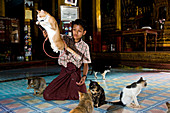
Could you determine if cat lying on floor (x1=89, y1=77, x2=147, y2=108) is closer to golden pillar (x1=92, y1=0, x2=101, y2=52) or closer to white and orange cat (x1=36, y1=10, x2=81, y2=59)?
white and orange cat (x1=36, y1=10, x2=81, y2=59)

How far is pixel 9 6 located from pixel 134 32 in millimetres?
13315

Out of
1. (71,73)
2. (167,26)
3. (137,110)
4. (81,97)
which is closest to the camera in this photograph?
(81,97)

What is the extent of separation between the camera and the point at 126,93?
2721mm

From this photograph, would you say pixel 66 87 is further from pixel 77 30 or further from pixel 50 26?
pixel 50 26

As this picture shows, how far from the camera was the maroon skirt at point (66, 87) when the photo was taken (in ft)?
10.5

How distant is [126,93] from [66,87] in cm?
118

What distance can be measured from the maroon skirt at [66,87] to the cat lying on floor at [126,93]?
44 cm

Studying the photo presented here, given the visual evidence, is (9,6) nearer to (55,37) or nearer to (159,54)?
(159,54)

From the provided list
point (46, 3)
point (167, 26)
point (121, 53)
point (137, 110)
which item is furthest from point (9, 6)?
point (137, 110)

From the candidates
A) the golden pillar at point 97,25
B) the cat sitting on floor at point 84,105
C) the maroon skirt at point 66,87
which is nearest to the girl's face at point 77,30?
the maroon skirt at point 66,87

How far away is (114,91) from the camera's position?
398 cm

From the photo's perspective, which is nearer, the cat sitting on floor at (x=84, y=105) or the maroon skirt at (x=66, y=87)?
the cat sitting on floor at (x=84, y=105)

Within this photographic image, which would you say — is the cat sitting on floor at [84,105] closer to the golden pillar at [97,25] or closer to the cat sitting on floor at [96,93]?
the cat sitting on floor at [96,93]

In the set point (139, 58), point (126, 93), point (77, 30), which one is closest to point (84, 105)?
point (126, 93)
